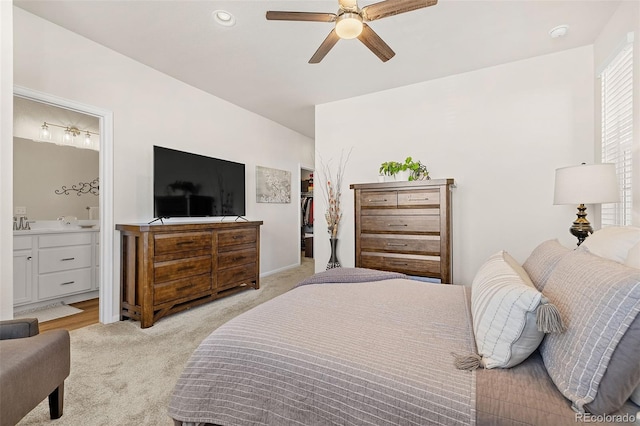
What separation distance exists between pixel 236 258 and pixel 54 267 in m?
2.00

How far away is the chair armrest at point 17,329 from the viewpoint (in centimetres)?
137

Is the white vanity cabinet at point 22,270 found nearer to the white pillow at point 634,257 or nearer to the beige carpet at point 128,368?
the beige carpet at point 128,368

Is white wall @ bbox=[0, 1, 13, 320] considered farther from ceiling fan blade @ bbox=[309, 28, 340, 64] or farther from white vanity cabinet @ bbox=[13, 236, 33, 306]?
ceiling fan blade @ bbox=[309, 28, 340, 64]

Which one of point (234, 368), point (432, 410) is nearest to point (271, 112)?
point (234, 368)

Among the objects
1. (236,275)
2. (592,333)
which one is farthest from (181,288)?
(592,333)

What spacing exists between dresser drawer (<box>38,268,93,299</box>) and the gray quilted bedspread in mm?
3261

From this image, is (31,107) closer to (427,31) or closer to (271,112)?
(271,112)

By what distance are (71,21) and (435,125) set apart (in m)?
3.63

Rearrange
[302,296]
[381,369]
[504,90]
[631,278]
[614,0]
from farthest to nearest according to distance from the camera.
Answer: [504,90]
[614,0]
[302,296]
[381,369]
[631,278]

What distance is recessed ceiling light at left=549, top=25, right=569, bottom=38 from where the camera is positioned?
2.44m

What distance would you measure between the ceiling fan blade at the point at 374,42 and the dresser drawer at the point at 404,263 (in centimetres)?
186

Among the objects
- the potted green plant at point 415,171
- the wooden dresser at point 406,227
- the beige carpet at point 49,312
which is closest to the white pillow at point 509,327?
the wooden dresser at point 406,227

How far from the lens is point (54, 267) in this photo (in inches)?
129

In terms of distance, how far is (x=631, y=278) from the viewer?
29.5 inches
